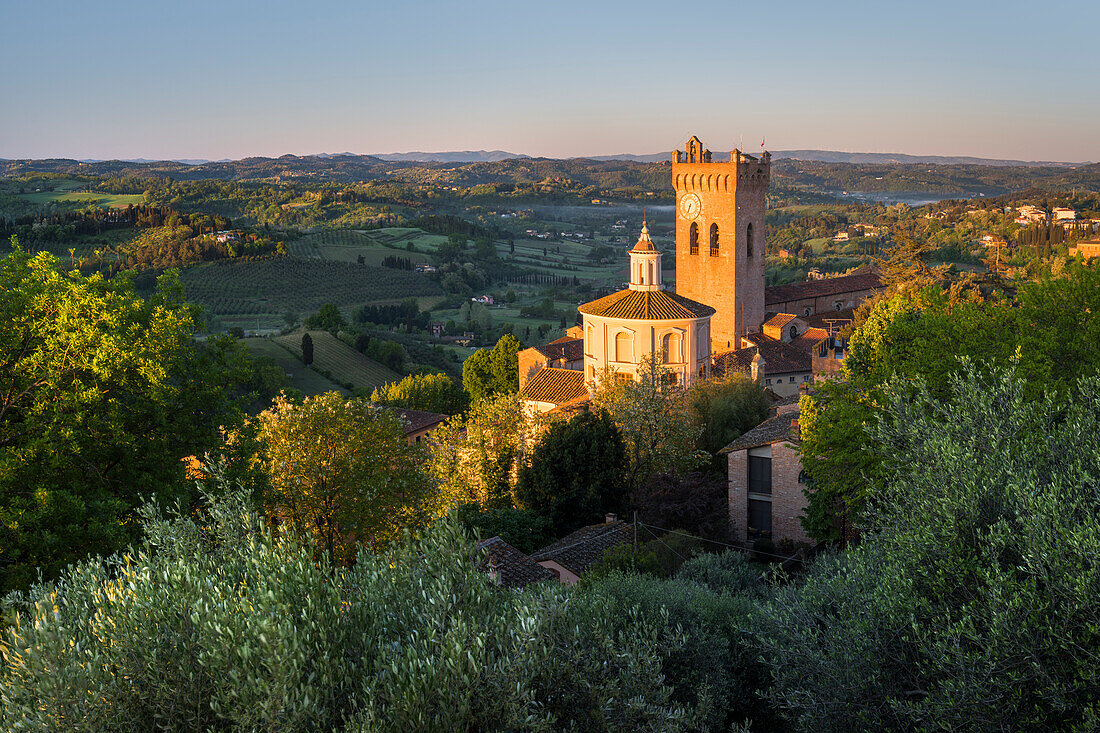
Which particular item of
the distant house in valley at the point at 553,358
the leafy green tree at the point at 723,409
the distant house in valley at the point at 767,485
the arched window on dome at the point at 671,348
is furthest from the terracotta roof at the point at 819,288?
the distant house in valley at the point at 767,485

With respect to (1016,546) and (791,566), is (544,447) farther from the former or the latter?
(1016,546)

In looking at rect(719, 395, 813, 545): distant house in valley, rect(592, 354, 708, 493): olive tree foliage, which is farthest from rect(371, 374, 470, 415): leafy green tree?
rect(719, 395, 813, 545): distant house in valley

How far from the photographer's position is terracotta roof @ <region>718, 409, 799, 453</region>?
24812 millimetres

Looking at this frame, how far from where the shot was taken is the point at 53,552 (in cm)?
1331

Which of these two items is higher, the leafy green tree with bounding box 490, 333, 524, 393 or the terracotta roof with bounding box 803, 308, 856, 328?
the terracotta roof with bounding box 803, 308, 856, 328

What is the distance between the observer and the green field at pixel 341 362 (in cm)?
7162

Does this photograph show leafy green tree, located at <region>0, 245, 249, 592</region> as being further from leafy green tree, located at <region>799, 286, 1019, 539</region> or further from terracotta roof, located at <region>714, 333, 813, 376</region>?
terracotta roof, located at <region>714, 333, 813, 376</region>

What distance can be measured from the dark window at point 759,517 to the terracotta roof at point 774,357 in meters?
18.0

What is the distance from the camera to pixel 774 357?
48.6 m

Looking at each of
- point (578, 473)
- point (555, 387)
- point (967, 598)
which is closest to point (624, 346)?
point (555, 387)

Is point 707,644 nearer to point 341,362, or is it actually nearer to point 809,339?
point 809,339

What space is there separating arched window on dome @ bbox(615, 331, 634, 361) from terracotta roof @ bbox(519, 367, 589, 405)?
6.78 ft

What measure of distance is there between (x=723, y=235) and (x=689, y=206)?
11.4 ft

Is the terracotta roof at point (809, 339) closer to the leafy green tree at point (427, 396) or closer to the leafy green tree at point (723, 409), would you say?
the leafy green tree at point (723, 409)
